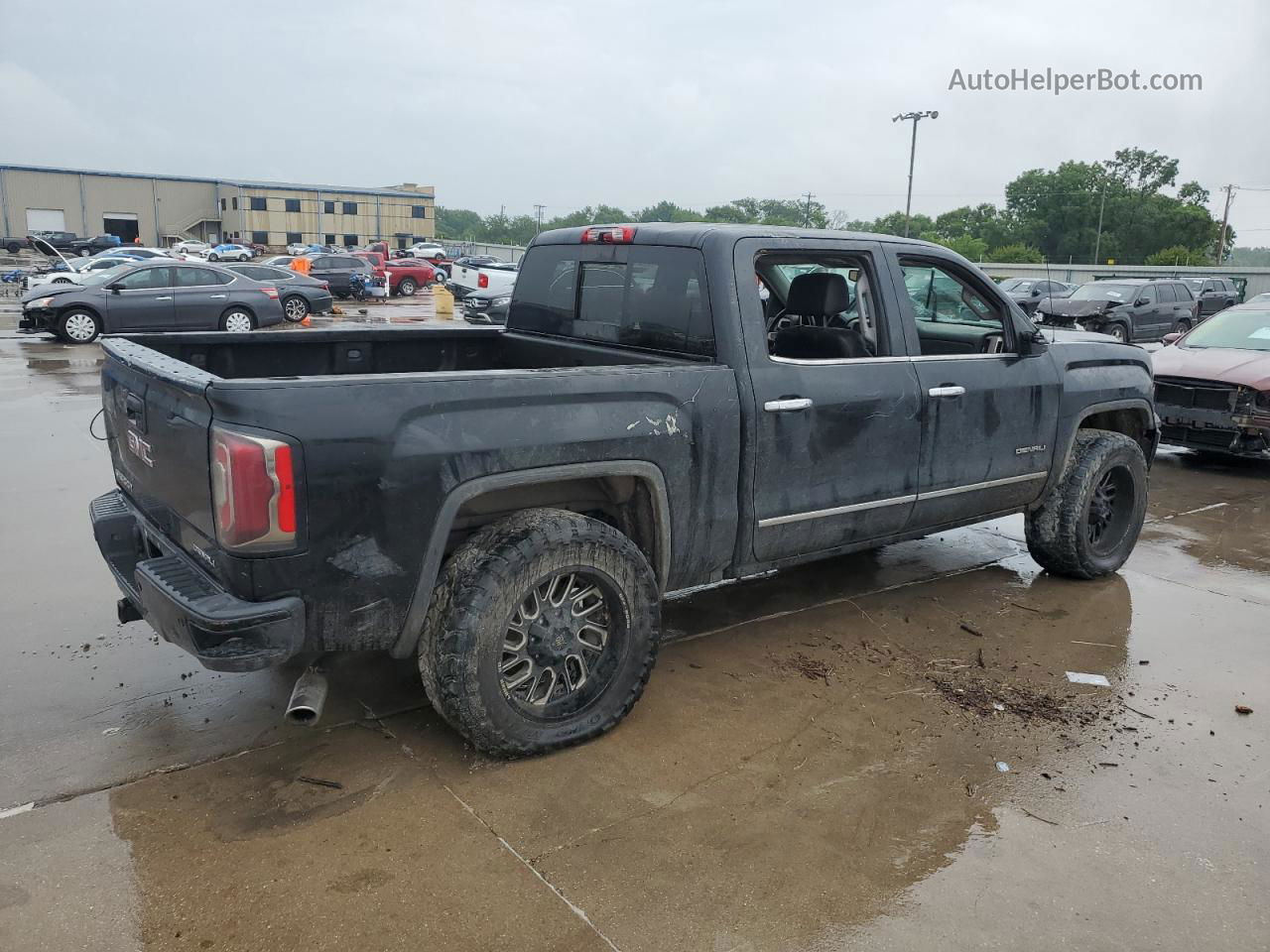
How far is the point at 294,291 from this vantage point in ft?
71.7

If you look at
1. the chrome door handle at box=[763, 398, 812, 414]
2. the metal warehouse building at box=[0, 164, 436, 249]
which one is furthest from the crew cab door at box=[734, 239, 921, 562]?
the metal warehouse building at box=[0, 164, 436, 249]

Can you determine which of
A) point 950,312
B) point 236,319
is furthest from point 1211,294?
point 950,312

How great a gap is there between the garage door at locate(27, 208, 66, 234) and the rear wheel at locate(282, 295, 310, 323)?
69161 mm

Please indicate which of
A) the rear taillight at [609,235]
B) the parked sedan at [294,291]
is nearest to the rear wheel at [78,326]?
the parked sedan at [294,291]

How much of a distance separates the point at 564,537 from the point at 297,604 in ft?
2.94

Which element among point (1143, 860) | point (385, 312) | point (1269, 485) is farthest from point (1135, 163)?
point (1143, 860)

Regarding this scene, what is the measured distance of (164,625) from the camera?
3.12 metres

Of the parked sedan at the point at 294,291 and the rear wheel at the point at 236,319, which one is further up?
the parked sedan at the point at 294,291

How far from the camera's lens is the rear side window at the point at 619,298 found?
13.3ft

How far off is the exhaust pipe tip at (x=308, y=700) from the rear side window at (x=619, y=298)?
1907mm

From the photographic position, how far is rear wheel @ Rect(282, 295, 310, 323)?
72.1 ft

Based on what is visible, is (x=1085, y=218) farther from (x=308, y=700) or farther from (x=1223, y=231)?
(x=308, y=700)

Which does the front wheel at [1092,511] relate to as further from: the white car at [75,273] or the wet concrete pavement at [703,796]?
the white car at [75,273]

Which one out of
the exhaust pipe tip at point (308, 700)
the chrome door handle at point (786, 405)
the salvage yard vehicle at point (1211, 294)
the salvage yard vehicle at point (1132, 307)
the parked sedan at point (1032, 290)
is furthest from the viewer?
the parked sedan at point (1032, 290)
